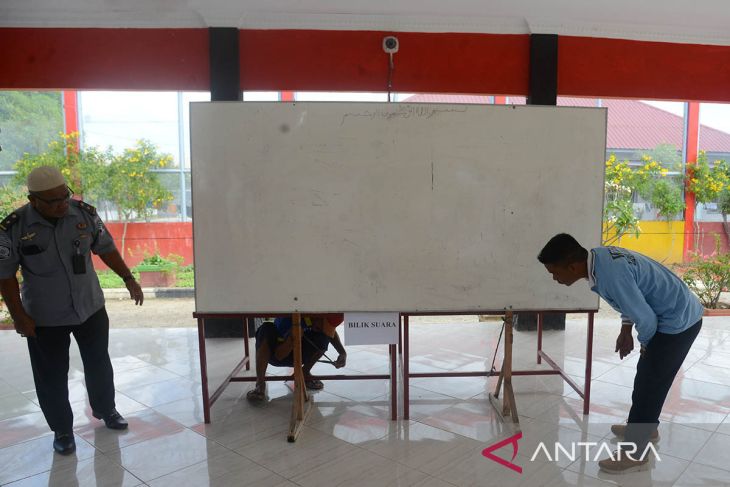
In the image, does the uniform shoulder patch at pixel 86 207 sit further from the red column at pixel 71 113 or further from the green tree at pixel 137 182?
the red column at pixel 71 113

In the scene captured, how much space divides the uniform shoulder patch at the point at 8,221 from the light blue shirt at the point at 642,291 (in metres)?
2.89

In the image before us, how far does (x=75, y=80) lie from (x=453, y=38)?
357 cm

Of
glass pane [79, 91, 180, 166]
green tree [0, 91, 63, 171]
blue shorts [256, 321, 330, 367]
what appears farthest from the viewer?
glass pane [79, 91, 180, 166]

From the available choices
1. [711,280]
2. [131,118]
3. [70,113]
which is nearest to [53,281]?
[711,280]

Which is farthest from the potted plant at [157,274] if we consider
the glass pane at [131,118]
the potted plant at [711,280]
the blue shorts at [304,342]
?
the potted plant at [711,280]

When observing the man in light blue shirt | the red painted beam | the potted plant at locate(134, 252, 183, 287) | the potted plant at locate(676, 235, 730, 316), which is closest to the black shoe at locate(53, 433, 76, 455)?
the man in light blue shirt

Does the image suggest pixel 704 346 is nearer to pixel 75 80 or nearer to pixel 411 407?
pixel 411 407

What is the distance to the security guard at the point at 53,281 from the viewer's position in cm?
242

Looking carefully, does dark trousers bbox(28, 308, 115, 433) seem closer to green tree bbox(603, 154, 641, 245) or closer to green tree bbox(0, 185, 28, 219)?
green tree bbox(0, 185, 28, 219)

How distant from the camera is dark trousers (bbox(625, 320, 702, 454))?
228 cm

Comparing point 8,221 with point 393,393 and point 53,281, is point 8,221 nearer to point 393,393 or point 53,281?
point 53,281

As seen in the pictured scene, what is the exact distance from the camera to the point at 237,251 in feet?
9.31

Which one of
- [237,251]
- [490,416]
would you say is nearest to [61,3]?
[237,251]

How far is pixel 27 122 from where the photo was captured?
8414mm
